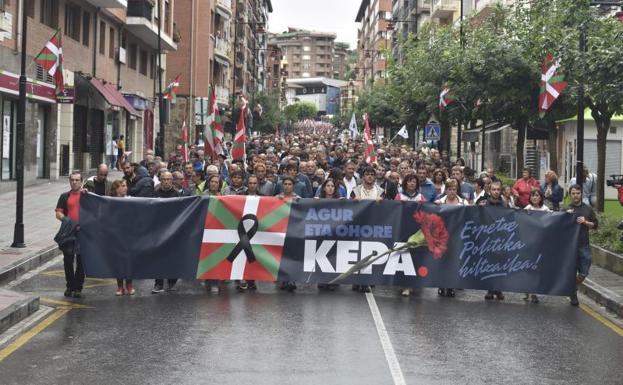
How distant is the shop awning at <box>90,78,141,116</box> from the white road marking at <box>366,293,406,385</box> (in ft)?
90.9

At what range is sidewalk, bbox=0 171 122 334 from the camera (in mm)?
11609

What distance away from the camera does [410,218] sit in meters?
14.2

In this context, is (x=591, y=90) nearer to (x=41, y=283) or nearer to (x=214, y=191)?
(x=214, y=191)

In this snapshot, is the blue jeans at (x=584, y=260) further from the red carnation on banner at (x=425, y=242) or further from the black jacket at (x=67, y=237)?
the black jacket at (x=67, y=237)

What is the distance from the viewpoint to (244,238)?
14070 millimetres

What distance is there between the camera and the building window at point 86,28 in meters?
39.3

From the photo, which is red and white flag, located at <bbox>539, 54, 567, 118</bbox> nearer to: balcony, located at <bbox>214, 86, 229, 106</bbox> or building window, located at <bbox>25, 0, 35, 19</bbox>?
building window, located at <bbox>25, 0, 35, 19</bbox>

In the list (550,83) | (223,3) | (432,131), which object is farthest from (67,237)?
(223,3)

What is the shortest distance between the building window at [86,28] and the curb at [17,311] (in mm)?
28537

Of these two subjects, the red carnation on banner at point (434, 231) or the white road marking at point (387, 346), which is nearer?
the white road marking at point (387, 346)

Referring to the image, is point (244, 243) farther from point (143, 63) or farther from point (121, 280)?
point (143, 63)

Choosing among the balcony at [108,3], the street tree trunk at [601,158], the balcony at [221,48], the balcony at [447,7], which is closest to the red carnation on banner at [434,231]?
the street tree trunk at [601,158]

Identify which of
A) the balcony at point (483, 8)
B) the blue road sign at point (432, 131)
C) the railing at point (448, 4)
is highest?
the railing at point (448, 4)

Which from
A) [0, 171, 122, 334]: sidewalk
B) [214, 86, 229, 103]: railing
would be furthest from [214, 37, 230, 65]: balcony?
[0, 171, 122, 334]: sidewalk
